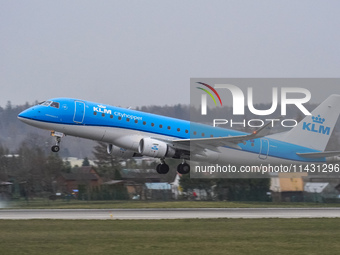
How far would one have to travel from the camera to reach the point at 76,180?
6044 cm

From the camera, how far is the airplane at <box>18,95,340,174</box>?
3906 centimetres

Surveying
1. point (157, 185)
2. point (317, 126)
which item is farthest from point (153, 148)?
point (157, 185)

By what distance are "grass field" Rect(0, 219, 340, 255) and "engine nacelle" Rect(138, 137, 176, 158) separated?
31.1 feet

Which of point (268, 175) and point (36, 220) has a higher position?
point (268, 175)

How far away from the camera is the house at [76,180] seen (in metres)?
58.2

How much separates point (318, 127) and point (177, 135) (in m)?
12.2

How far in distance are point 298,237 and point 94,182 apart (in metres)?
38.0

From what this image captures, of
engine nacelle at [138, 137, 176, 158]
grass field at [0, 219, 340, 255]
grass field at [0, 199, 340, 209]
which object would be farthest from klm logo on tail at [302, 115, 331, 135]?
grass field at [0, 219, 340, 255]

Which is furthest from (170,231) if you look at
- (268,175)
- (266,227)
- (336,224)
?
(268,175)

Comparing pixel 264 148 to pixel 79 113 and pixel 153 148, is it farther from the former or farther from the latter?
pixel 79 113

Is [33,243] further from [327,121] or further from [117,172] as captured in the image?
[117,172]

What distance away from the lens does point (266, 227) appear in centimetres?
2820

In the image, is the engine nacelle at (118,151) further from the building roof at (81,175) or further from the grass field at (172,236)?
the building roof at (81,175)

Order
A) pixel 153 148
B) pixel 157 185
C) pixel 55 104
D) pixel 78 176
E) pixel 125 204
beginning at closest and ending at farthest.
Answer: pixel 55 104
pixel 153 148
pixel 125 204
pixel 157 185
pixel 78 176
